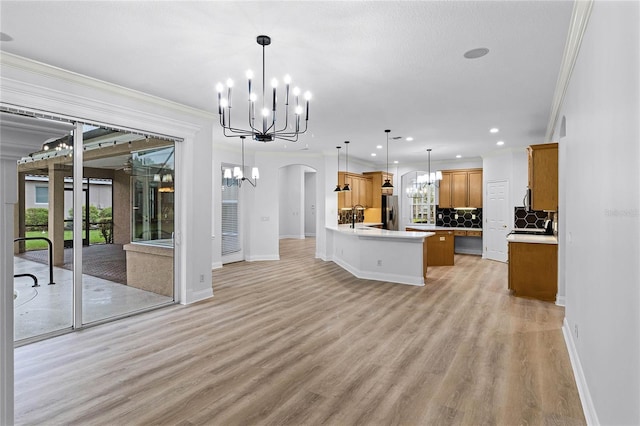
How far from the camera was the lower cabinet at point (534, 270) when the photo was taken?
5.00m

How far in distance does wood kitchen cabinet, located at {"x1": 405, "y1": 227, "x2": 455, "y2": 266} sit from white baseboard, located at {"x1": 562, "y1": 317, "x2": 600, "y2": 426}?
4205 mm

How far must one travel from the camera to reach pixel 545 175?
459 centimetres

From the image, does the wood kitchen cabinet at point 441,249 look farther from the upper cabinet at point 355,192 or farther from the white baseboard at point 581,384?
the white baseboard at point 581,384

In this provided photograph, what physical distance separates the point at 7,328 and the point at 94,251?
3983 millimetres

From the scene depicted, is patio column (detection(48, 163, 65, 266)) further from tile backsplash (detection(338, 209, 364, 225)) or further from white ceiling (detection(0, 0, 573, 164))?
tile backsplash (detection(338, 209, 364, 225))

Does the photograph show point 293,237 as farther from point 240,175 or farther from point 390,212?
point 240,175

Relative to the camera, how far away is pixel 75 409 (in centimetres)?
233

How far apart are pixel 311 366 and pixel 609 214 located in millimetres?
2372

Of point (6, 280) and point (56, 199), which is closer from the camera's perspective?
point (6, 280)

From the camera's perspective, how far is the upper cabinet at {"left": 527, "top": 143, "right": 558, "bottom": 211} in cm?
452

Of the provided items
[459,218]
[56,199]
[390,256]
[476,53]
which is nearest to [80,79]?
[56,199]

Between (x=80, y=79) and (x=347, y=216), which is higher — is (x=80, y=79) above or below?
above

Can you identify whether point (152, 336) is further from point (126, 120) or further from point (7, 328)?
point (7, 328)

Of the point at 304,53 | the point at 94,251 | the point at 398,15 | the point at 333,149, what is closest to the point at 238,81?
the point at 304,53
